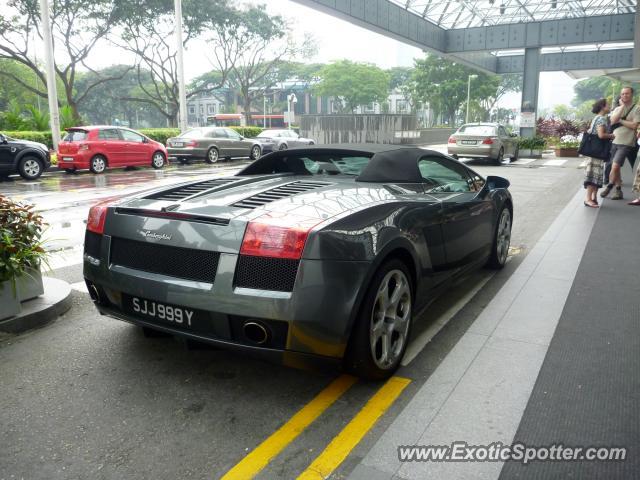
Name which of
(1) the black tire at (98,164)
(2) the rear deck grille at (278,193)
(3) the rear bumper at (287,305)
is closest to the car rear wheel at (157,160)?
(1) the black tire at (98,164)

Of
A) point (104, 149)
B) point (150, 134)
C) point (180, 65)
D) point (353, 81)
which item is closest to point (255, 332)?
point (104, 149)

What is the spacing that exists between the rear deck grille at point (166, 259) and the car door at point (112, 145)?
15.0 metres

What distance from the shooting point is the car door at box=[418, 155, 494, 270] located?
13.0 ft

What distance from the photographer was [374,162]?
392cm

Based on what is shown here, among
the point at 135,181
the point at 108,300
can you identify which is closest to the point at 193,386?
the point at 108,300

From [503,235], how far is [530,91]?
91.3ft

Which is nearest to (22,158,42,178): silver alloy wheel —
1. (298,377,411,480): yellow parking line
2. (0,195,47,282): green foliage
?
(0,195,47,282): green foliage

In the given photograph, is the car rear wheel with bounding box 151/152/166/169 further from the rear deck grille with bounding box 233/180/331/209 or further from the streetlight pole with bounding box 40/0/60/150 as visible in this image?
the rear deck grille with bounding box 233/180/331/209

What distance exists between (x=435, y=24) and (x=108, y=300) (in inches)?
1133

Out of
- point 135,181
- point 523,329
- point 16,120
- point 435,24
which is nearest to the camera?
point 523,329

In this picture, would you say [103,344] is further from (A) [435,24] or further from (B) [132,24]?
(B) [132,24]

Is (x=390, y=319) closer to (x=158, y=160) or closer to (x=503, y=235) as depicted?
(x=503, y=235)

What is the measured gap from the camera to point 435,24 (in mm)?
28609

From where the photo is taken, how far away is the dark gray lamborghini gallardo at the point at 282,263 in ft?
8.68
